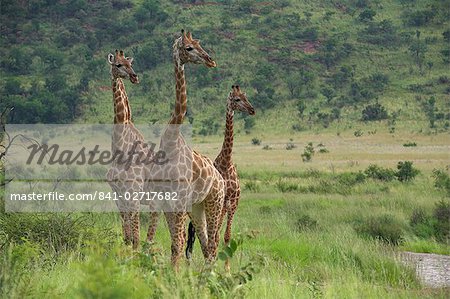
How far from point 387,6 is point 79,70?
116 feet

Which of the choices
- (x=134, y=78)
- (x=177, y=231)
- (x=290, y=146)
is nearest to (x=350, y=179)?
(x=134, y=78)

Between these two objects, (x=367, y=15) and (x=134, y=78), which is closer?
(x=134, y=78)

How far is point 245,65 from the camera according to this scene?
229ft

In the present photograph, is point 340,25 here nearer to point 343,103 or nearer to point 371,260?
point 343,103

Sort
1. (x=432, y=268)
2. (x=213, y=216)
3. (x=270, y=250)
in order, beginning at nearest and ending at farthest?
1. (x=213, y=216)
2. (x=432, y=268)
3. (x=270, y=250)

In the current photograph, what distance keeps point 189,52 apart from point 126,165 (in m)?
1.45

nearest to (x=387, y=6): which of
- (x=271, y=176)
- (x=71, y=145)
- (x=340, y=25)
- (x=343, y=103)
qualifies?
(x=340, y=25)

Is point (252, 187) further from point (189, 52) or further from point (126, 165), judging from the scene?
point (189, 52)

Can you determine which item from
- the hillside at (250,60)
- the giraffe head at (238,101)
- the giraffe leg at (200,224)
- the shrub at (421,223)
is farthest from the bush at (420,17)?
the giraffe leg at (200,224)

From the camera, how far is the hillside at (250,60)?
60656 mm

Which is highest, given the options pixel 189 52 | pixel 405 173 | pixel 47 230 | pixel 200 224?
pixel 189 52

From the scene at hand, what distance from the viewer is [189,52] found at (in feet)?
26.7

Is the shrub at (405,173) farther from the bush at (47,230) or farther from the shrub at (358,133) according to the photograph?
the shrub at (358,133)

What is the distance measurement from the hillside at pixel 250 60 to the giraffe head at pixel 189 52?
1948 inches
